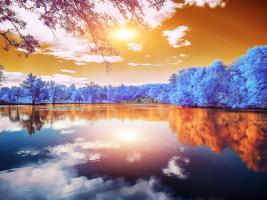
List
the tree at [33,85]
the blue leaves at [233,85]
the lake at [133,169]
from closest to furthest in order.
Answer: the lake at [133,169]
the blue leaves at [233,85]
the tree at [33,85]

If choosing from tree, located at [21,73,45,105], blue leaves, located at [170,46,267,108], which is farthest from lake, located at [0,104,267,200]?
tree, located at [21,73,45,105]

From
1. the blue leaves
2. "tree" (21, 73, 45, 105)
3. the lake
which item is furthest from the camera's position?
"tree" (21, 73, 45, 105)

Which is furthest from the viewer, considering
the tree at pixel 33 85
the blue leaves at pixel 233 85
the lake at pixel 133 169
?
the tree at pixel 33 85

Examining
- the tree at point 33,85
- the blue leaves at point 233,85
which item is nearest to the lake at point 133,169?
the blue leaves at point 233,85

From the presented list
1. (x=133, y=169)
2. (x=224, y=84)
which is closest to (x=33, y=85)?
(x=224, y=84)

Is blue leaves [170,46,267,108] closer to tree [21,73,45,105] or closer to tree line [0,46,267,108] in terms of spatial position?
tree line [0,46,267,108]

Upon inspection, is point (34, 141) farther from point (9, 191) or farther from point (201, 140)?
point (201, 140)

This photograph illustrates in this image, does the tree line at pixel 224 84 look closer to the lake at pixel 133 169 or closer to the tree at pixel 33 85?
the tree at pixel 33 85

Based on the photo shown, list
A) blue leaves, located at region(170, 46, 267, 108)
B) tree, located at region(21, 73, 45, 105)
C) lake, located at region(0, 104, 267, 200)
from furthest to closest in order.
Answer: tree, located at region(21, 73, 45, 105), blue leaves, located at region(170, 46, 267, 108), lake, located at region(0, 104, 267, 200)

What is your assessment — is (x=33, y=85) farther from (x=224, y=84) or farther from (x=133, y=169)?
(x=133, y=169)

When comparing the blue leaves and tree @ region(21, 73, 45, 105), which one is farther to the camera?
tree @ region(21, 73, 45, 105)

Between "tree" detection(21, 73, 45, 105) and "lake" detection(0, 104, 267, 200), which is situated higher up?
"tree" detection(21, 73, 45, 105)

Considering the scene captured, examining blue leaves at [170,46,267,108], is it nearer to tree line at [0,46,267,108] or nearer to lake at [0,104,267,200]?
tree line at [0,46,267,108]

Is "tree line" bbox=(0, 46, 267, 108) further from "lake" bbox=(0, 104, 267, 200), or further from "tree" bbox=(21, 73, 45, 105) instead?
"lake" bbox=(0, 104, 267, 200)
